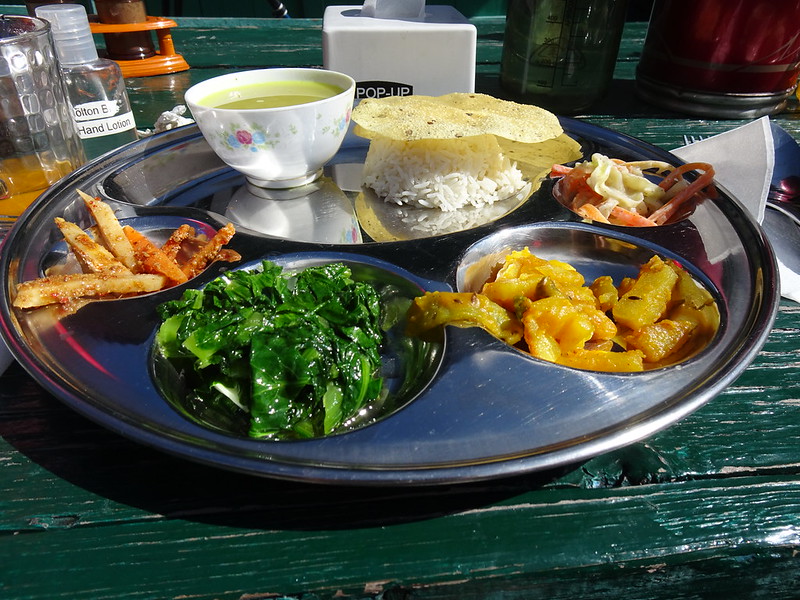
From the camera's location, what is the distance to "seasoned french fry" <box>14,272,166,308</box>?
1160mm

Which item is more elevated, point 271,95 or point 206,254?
point 271,95

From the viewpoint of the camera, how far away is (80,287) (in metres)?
1.21

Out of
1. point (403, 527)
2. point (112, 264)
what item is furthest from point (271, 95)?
point (403, 527)

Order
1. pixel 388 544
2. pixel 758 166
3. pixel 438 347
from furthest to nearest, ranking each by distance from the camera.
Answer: pixel 758 166, pixel 438 347, pixel 388 544

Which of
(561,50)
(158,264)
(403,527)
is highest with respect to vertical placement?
(561,50)

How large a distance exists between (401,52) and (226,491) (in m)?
1.95

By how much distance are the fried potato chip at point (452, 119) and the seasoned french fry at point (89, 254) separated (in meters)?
0.87

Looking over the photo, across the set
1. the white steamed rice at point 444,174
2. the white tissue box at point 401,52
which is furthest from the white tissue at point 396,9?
the white steamed rice at point 444,174

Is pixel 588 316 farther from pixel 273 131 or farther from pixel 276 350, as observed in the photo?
pixel 273 131

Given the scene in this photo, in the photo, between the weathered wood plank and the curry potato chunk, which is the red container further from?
the weathered wood plank

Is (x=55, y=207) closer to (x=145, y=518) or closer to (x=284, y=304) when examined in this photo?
(x=284, y=304)

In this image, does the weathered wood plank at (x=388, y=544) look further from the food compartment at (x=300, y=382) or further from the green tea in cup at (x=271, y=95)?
the green tea in cup at (x=271, y=95)

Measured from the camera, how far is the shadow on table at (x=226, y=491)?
87 cm

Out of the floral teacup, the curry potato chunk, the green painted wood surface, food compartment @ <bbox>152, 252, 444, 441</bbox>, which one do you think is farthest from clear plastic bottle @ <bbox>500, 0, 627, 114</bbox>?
the green painted wood surface
